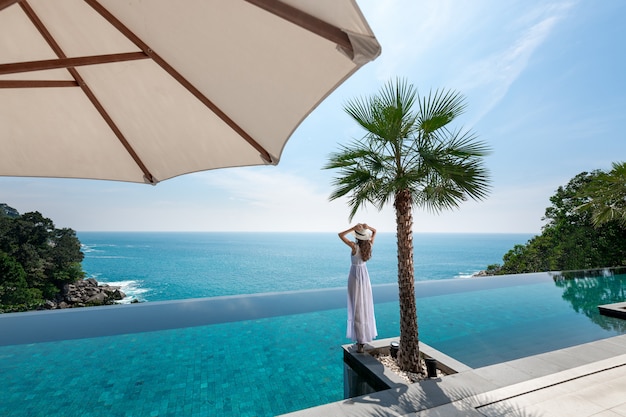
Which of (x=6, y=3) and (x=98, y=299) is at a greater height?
(x=6, y=3)

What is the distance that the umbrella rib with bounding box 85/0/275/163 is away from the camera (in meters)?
1.63

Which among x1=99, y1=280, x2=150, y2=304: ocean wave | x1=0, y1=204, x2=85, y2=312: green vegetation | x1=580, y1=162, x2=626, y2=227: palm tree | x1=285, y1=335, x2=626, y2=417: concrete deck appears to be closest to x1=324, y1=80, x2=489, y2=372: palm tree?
x1=285, y1=335, x2=626, y2=417: concrete deck

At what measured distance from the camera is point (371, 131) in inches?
156

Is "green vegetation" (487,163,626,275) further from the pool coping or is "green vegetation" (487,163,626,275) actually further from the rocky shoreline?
the rocky shoreline

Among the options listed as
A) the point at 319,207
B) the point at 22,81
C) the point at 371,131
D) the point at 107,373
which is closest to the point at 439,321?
the point at 371,131

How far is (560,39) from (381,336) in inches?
1775

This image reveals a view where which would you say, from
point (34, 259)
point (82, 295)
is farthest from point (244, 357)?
point (82, 295)

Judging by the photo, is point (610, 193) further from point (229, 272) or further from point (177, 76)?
point (229, 272)

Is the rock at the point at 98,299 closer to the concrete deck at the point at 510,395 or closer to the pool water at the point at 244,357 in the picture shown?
the pool water at the point at 244,357

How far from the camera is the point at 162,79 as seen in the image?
191 centimetres

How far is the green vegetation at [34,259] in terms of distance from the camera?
2233 cm

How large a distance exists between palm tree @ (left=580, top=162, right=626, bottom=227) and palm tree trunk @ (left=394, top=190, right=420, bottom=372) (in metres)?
6.65

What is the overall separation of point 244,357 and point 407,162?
152 inches

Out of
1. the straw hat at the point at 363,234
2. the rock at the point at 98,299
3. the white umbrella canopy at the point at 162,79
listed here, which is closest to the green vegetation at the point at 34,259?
the rock at the point at 98,299
